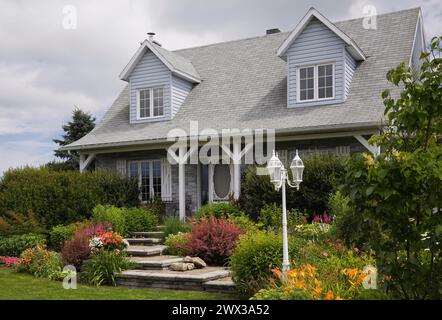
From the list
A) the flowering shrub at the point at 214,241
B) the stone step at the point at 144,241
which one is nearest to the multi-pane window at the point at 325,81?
the flowering shrub at the point at 214,241

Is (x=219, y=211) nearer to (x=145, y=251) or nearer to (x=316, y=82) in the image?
(x=145, y=251)

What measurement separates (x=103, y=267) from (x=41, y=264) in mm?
1979

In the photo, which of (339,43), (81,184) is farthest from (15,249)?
(339,43)

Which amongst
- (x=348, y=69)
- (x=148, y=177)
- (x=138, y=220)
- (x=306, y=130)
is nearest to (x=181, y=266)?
(x=138, y=220)

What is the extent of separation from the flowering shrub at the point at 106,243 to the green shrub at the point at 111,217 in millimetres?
2760

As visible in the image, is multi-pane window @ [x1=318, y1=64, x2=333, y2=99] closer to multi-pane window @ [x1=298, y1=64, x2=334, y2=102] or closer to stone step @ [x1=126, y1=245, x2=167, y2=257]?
multi-pane window @ [x1=298, y1=64, x2=334, y2=102]

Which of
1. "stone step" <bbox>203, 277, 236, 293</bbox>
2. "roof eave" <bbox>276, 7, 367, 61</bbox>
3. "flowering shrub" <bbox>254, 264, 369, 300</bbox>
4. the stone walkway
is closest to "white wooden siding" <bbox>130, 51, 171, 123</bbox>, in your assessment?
"roof eave" <bbox>276, 7, 367, 61</bbox>

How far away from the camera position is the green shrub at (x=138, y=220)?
48.7ft

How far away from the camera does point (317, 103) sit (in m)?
15.7

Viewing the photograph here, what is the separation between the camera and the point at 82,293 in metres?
8.84

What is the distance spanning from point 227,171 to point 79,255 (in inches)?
277

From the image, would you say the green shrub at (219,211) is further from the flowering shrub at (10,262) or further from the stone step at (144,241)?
the flowering shrub at (10,262)
